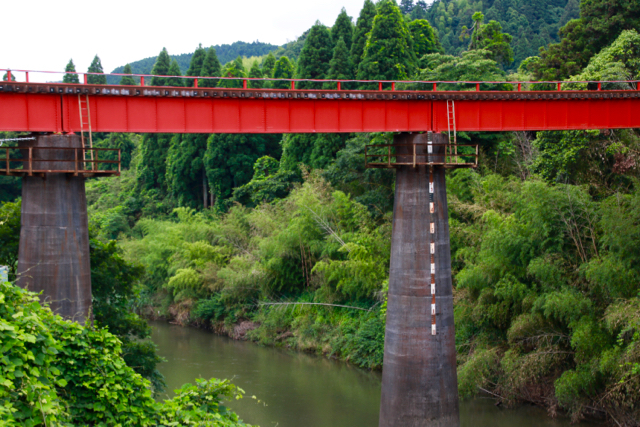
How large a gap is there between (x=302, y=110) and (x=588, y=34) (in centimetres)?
2187

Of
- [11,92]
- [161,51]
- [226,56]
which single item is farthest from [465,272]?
[226,56]

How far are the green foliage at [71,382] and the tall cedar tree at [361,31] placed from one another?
3536 centimetres

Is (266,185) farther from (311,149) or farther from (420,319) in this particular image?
(420,319)

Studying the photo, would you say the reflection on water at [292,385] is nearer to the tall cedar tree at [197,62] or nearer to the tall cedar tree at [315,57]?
the tall cedar tree at [315,57]

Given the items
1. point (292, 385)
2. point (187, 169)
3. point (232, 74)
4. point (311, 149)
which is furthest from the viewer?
point (232, 74)

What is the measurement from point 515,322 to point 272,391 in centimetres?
1018

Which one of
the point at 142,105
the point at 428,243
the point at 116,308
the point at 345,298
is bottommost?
the point at 345,298

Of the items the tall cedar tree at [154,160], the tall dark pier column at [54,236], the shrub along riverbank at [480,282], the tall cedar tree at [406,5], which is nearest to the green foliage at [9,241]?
the tall dark pier column at [54,236]

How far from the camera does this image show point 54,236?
51.1 feet

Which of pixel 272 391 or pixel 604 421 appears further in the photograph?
pixel 272 391

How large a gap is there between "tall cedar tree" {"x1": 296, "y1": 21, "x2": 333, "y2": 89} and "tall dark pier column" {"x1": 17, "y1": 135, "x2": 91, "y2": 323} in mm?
28937

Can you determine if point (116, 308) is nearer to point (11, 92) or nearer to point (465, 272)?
point (11, 92)

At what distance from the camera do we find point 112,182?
61.7 m

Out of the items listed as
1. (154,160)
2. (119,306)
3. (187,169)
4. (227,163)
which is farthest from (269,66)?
(119,306)
